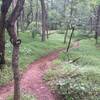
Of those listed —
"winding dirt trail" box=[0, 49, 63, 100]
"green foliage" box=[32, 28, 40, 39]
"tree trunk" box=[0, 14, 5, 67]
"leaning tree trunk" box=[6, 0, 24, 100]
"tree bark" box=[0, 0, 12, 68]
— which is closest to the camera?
"leaning tree trunk" box=[6, 0, 24, 100]

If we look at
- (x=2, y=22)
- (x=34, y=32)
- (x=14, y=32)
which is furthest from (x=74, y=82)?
(x=34, y=32)

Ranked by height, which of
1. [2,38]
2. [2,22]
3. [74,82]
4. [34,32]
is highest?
[2,22]

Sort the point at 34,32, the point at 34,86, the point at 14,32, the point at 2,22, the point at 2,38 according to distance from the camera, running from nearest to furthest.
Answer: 1. the point at 14,32
2. the point at 34,86
3. the point at 2,22
4. the point at 2,38
5. the point at 34,32

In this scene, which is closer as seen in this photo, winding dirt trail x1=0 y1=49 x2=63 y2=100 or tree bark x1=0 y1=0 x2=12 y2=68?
winding dirt trail x1=0 y1=49 x2=63 y2=100

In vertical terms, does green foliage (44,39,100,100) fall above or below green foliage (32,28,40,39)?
below

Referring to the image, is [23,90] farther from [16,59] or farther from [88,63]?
[88,63]

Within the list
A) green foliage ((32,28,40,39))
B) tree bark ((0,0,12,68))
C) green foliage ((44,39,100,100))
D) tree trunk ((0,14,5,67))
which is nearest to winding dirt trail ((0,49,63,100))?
green foliage ((44,39,100,100))

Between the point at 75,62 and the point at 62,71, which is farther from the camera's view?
the point at 75,62

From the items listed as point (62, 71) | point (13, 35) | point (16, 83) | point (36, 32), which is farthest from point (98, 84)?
point (36, 32)

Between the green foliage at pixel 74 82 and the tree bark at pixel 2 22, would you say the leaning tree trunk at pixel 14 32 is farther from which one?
the tree bark at pixel 2 22

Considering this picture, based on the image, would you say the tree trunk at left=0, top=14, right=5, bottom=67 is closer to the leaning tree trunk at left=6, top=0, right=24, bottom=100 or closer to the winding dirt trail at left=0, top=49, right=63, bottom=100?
the winding dirt trail at left=0, top=49, right=63, bottom=100

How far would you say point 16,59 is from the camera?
9.02m

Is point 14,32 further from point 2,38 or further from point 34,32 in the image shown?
point 34,32

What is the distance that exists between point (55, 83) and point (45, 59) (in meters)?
6.96
